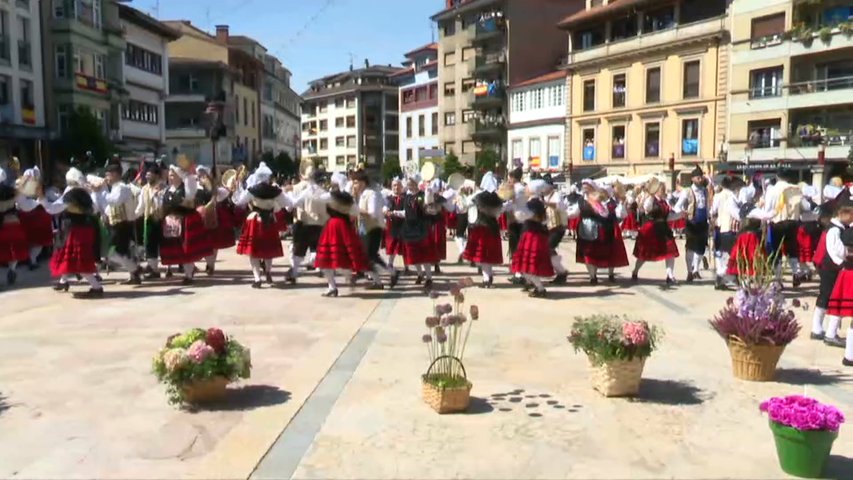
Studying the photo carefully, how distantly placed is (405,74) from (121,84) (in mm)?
38221

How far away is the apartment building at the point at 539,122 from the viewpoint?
4788 centimetres

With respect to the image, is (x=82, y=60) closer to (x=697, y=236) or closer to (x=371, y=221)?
(x=371, y=221)

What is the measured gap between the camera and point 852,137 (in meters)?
31.8

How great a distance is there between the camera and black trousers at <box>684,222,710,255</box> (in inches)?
503

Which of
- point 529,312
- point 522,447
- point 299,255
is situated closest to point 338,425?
point 522,447

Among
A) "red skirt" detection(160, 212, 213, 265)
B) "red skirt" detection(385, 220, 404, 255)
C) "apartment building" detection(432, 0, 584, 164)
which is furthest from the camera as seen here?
"apartment building" detection(432, 0, 584, 164)

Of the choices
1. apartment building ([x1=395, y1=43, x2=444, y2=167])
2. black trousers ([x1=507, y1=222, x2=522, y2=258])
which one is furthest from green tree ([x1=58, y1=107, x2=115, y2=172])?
apartment building ([x1=395, y1=43, x2=444, y2=167])

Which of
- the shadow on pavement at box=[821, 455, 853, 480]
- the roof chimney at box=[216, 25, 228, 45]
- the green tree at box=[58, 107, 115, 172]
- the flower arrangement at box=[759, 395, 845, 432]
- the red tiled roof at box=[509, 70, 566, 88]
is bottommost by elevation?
the shadow on pavement at box=[821, 455, 853, 480]

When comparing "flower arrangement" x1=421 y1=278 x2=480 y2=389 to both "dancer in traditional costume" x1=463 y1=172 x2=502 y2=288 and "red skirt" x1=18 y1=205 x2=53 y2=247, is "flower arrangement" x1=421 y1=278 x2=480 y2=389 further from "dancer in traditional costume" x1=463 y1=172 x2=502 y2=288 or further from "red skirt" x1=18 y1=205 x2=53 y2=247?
"red skirt" x1=18 y1=205 x2=53 y2=247

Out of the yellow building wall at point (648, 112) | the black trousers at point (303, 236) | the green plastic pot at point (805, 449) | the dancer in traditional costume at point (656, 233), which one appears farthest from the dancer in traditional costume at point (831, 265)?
the yellow building wall at point (648, 112)

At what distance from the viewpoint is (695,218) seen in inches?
501

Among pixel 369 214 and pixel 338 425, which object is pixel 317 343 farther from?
pixel 369 214

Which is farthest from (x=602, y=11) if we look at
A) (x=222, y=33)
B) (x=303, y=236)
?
(x=303, y=236)

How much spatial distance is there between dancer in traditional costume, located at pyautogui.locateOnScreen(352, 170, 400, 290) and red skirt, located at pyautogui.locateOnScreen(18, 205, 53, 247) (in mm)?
6460
